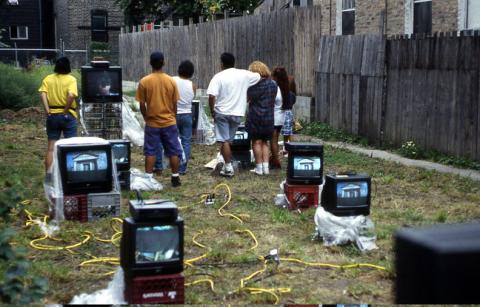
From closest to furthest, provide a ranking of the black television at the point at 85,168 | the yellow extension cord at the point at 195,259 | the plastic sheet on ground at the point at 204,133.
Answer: the yellow extension cord at the point at 195,259
the black television at the point at 85,168
the plastic sheet on ground at the point at 204,133

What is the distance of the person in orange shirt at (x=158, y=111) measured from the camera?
1012 cm

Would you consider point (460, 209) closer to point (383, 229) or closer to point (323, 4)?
point (383, 229)

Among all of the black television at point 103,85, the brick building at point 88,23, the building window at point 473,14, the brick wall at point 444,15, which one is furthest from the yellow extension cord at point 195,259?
the brick building at point 88,23

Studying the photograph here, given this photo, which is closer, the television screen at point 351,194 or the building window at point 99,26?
the television screen at point 351,194

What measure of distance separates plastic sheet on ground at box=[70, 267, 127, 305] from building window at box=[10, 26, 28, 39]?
4318cm

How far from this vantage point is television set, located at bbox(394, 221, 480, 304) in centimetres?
116

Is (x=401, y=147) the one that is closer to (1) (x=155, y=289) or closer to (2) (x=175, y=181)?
(2) (x=175, y=181)

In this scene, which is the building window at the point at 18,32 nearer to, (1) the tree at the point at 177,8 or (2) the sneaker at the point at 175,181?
(1) the tree at the point at 177,8

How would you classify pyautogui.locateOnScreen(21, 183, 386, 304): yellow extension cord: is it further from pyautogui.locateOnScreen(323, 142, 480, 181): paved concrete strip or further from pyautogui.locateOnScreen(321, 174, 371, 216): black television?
pyautogui.locateOnScreen(323, 142, 480, 181): paved concrete strip

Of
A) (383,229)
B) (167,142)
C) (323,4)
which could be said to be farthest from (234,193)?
(323,4)

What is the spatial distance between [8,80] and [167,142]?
12644 millimetres

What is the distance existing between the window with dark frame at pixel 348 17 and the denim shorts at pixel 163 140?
923 centimetres

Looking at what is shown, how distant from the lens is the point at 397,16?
16469 millimetres

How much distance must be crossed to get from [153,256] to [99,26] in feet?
132
